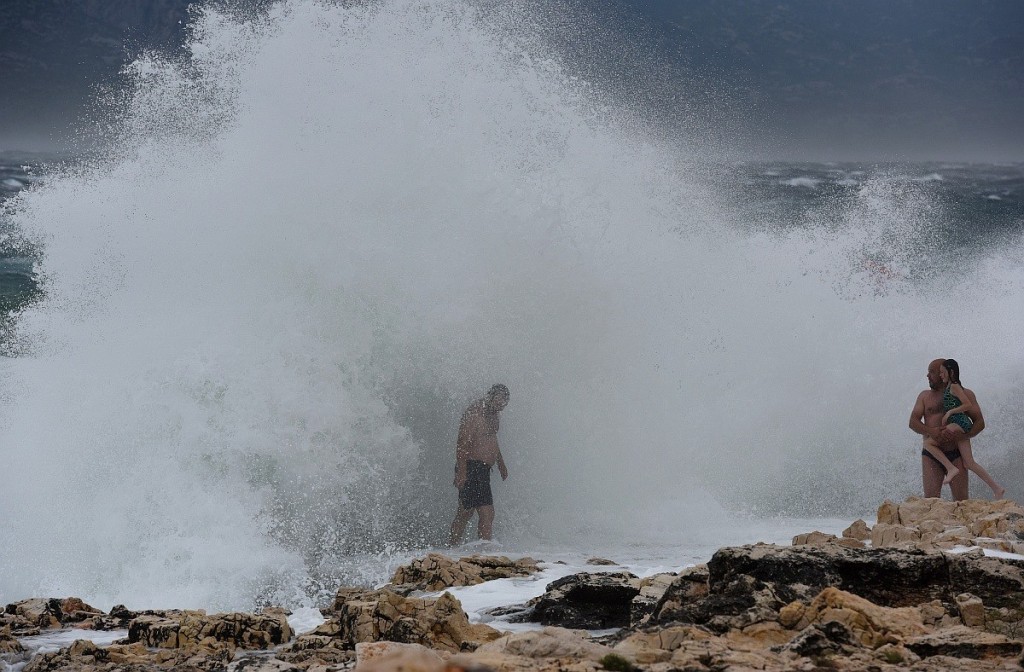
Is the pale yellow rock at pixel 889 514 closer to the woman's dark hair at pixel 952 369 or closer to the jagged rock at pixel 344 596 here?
the woman's dark hair at pixel 952 369

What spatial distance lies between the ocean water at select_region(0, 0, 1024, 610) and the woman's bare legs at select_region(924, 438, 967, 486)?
3.82 feet

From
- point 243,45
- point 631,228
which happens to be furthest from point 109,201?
point 631,228

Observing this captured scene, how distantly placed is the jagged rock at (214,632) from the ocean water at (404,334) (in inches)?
87.9

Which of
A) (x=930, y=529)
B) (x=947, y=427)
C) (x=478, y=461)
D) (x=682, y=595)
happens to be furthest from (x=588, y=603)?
(x=947, y=427)

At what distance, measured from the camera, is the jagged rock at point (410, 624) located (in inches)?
162

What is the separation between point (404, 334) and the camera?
1063cm

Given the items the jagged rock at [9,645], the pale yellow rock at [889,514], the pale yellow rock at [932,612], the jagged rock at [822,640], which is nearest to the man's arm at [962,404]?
the pale yellow rock at [889,514]

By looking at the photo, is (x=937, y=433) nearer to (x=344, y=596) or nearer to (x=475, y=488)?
(x=475, y=488)

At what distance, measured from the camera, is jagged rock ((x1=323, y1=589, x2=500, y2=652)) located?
412cm

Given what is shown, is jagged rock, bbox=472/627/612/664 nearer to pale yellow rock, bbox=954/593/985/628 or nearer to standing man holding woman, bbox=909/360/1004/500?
pale yellow rock, bbox=954/593/985/628

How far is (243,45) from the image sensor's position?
12.6m

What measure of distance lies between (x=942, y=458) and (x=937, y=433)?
234 millimetres

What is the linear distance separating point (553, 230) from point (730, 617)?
8.26 meters

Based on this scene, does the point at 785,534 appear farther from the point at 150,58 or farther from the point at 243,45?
the point at 150,58
